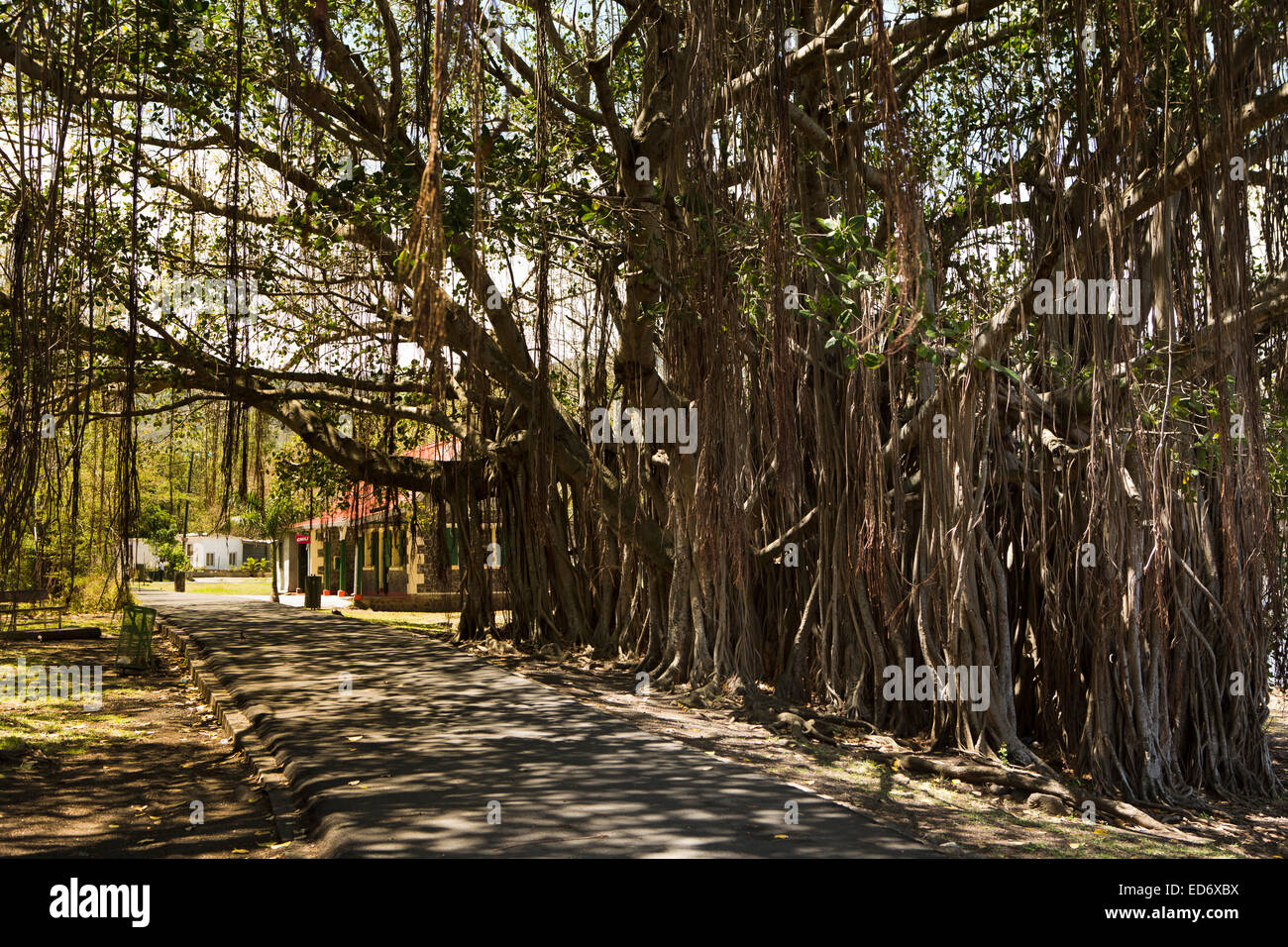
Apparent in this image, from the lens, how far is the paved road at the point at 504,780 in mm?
3771

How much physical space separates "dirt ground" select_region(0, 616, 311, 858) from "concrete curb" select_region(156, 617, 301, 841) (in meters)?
0.06

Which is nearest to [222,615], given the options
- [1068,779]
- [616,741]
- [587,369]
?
[587,369]

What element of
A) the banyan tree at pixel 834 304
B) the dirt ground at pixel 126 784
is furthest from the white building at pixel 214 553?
the dirt ground at pixel 126 784

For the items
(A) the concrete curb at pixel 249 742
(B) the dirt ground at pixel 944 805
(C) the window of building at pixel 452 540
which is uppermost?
(C) the window of building at pixel 452 540

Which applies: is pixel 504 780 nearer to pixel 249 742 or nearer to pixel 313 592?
pixel 249 742

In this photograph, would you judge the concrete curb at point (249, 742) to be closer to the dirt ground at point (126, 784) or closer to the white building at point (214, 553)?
the dirt ground at point (126, 784)

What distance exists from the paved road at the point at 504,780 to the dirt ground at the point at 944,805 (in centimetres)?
33

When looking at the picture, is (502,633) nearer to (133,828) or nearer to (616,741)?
(616,741)

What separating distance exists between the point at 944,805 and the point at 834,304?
257cm

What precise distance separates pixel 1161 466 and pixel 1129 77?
8.41 ft

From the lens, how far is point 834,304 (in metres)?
5.30

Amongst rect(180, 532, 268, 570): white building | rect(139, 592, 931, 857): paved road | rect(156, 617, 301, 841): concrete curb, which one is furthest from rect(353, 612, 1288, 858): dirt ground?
rect(180, 532, 268, 570): white building

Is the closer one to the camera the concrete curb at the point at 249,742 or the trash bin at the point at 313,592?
the concrete curb at the point at 249,742

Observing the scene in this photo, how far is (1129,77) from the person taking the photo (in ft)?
12.7
